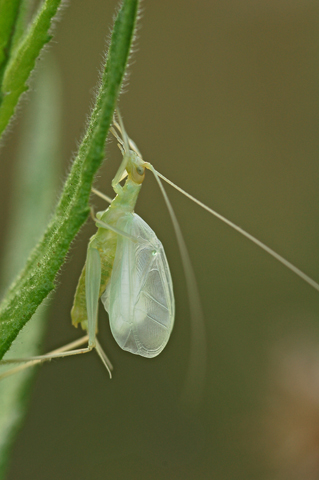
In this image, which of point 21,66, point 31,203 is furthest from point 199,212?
point 21,66

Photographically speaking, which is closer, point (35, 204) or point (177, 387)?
point (35, 204)

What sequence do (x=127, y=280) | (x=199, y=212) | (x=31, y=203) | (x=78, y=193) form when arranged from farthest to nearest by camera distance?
1. (x=199, y=212)
2. (x=31, y=203)
3. (x=127, y=280)
4. (x=78, y=193)

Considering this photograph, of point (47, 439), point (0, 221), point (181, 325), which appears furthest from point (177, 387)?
point (0, 221)

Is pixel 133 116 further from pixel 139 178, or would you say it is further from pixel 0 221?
pixel 139 178

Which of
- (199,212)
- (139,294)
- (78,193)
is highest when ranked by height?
(78,193)

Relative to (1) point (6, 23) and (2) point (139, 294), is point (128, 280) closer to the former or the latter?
(2) point (139, 294)

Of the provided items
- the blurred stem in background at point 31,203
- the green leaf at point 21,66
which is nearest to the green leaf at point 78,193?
the green leaf at point 21,66

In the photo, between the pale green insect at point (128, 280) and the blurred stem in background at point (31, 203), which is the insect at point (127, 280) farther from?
the blurred stem in background at point (31, 203)

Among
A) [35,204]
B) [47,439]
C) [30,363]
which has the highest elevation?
[35,204]
